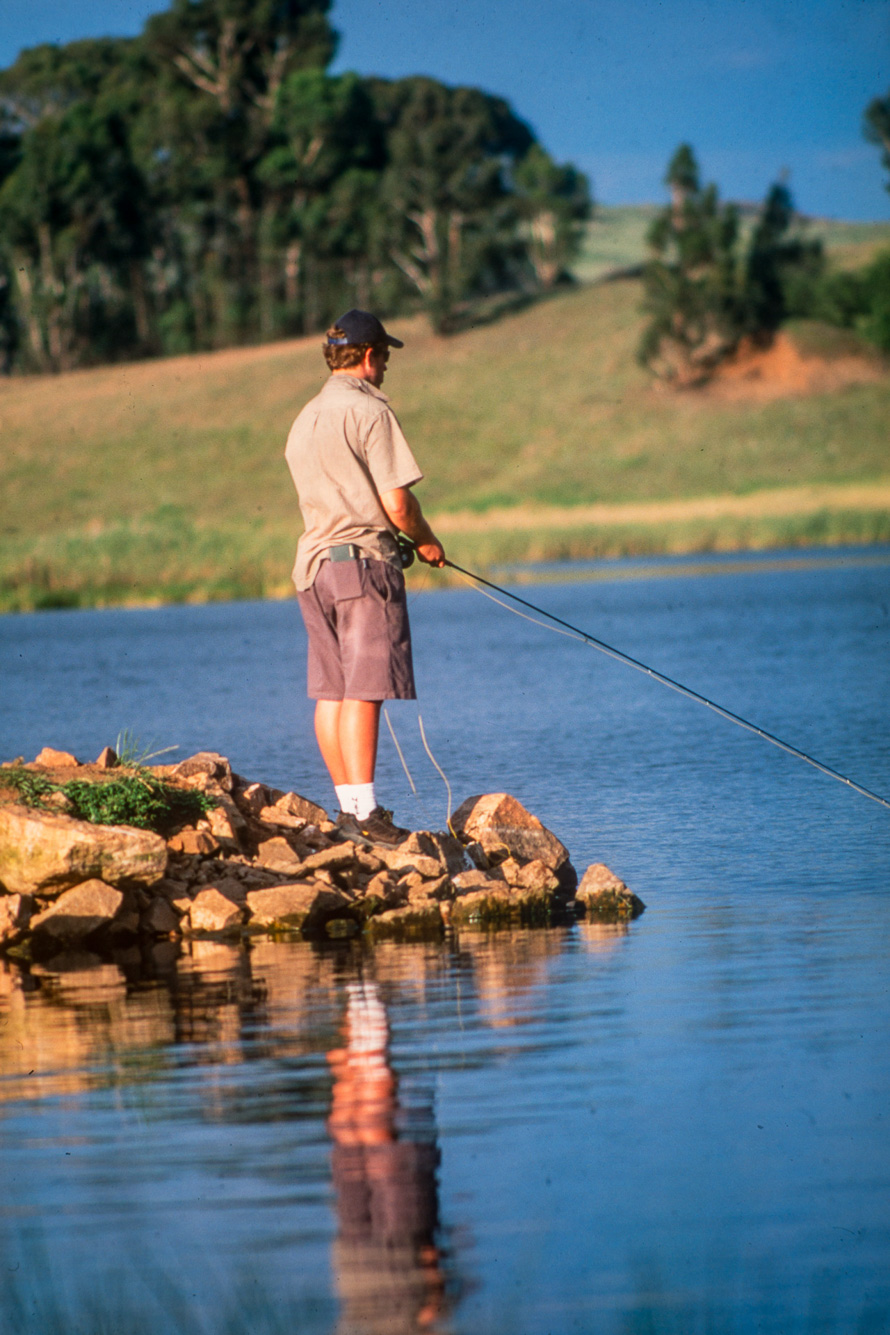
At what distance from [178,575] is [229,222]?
157 feet

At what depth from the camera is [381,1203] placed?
3633 mm

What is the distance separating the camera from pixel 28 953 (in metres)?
6.68

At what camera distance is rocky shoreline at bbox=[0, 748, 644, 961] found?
668 cm

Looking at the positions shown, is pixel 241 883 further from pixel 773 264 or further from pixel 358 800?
pixel 773 264

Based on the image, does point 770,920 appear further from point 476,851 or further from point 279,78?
point 279,78

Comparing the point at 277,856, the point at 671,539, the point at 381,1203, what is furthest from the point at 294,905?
the point at 671,539

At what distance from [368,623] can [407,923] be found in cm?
125

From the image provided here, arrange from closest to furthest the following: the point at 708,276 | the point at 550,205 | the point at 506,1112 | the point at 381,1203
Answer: the point at 381,1203 < the point at 506,1112 < the point at 708,276 < the point at 550,205

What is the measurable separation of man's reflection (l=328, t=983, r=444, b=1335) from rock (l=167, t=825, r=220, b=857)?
241 cm

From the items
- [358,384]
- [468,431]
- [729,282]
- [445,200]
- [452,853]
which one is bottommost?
[452,853]

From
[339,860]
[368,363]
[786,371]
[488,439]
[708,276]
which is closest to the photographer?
[339,860]

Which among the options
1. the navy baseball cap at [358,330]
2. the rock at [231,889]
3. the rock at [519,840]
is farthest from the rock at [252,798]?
the navy baseball cap at [358,330]

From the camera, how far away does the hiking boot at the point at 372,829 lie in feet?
24.6

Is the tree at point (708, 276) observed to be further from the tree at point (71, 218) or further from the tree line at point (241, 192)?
the tree at point (71, 218)
